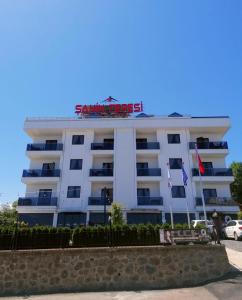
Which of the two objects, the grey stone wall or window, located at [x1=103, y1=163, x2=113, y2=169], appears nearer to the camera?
the grey stone wall

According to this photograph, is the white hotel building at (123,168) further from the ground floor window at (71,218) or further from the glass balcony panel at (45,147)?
the ground floor window at (71,218)

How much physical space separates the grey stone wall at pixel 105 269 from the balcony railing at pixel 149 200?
761 inches

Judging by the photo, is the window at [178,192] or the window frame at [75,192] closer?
the window at [178,192]

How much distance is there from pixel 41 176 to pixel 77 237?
21.2 metres

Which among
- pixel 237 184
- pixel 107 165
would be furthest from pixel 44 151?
pixel 237 184

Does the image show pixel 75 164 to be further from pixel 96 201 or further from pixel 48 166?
pixel 96 201

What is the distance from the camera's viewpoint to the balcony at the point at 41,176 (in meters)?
34.4

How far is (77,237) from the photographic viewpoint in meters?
15.0

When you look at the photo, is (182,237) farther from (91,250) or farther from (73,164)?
(73,164)

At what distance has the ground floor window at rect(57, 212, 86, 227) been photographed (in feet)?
107

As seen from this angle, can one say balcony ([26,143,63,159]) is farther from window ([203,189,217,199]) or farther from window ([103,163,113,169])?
window ([203,189,217,199])

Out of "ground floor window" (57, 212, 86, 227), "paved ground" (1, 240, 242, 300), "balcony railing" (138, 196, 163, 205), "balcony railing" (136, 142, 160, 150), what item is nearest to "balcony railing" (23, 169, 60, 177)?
"ground floor window" (57, 212, 86, 227)

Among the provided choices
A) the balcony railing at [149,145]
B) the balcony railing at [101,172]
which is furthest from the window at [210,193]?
the balcony railing at [101,172]

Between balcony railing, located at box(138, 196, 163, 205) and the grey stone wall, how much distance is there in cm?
1933
